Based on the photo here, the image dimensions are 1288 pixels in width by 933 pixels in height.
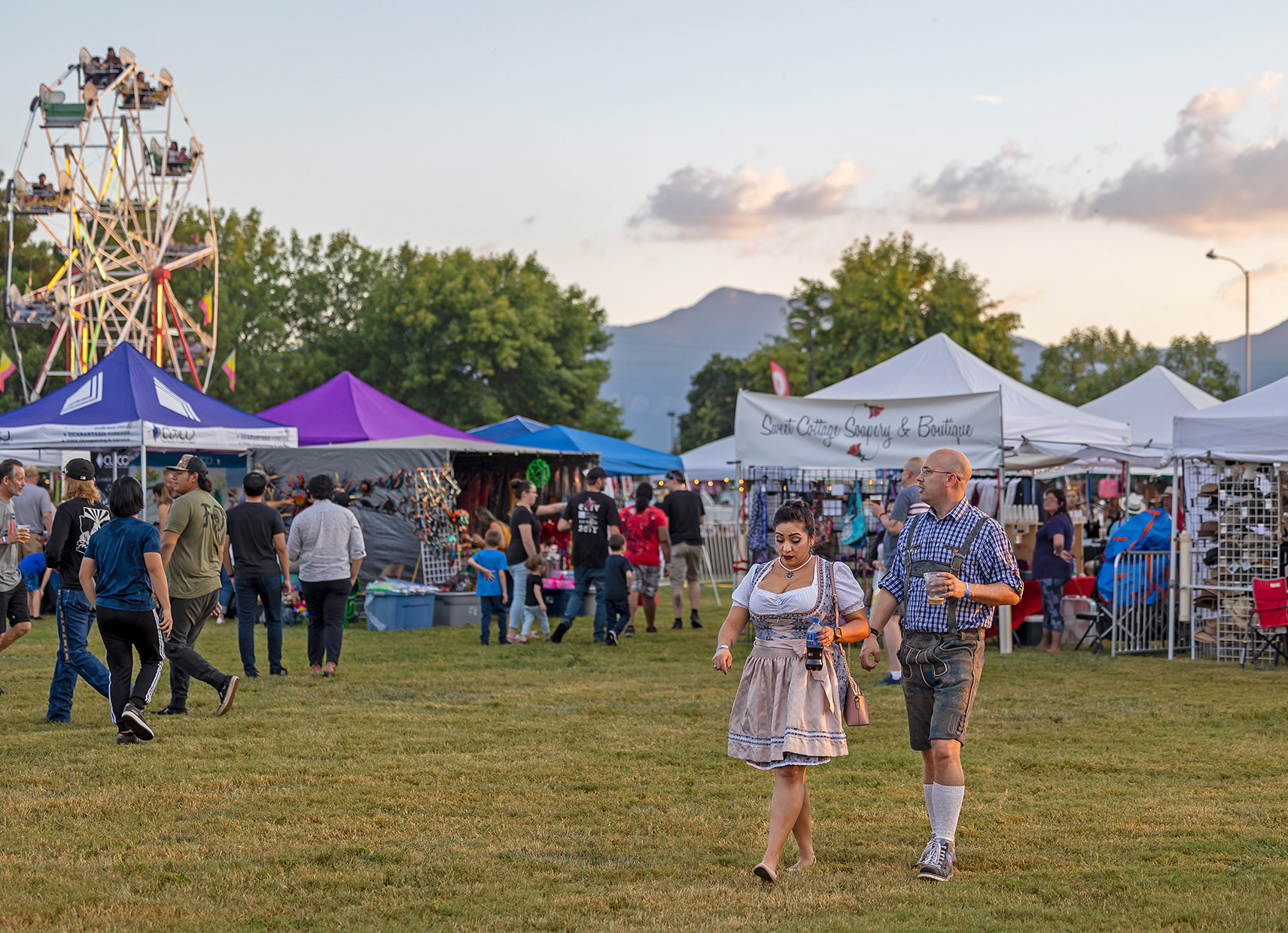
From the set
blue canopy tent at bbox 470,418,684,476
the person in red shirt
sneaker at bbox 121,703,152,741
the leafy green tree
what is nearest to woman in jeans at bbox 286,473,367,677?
sneaker at bbox 121,703,152,741

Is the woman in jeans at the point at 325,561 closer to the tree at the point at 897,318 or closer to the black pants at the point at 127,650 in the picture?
the black pants at the point at 127,650

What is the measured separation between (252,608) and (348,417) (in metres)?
10.9

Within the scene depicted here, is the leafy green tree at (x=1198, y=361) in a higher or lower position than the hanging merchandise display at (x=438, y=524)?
higher

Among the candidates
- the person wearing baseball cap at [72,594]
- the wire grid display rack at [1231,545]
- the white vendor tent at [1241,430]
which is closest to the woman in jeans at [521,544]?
the person wearing baseball cap at [72,594]

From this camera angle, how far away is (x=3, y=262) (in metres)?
51.1

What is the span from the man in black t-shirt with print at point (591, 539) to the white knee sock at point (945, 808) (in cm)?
909

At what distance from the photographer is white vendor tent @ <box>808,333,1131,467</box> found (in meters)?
15.7

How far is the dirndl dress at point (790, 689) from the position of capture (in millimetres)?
4973

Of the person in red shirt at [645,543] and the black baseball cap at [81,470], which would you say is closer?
the black baseball cap at [81,470]

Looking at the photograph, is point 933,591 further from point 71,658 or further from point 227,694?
point 71,658

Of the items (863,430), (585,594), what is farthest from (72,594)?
(863,430)

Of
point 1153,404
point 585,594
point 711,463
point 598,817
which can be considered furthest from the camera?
point 711,463

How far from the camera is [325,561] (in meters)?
11.3

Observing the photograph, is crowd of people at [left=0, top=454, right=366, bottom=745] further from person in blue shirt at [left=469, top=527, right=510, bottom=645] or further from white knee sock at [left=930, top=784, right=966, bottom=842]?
white knee sock at [left=930, top=784, right=966, bottom=842]
